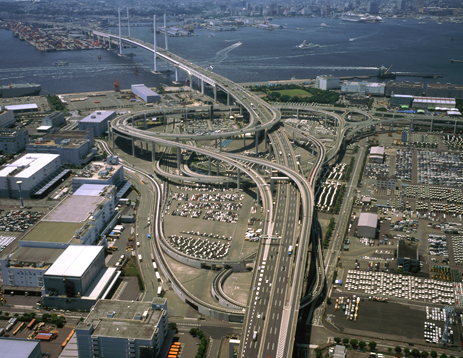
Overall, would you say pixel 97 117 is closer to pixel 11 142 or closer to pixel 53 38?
pixel 11 142

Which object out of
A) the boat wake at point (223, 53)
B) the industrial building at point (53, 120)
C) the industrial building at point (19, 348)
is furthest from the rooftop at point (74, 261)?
the boat wake at point (223, 53)

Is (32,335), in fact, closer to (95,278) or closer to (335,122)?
(95,278)

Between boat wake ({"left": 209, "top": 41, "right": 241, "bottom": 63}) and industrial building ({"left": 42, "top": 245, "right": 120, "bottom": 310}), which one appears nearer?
industrial building ({"left": 42, "top": 245, "right": 120, "bottom": 310})

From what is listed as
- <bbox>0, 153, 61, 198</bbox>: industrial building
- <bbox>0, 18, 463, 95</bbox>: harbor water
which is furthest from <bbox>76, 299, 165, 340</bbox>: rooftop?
<bbox>0, 18, 463, 95</bbox>: harbor water

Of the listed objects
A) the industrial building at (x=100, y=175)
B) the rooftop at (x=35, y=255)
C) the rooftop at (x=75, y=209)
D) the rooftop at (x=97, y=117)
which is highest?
the rooftop at (x=97, y=117)

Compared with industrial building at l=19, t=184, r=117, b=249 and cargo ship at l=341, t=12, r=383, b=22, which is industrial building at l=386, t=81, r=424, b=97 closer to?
industrial building at l=19, t=184, r=117, b=249

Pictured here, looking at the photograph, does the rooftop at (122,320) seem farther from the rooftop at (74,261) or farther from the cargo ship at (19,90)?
the cargo ship at (19,90)
